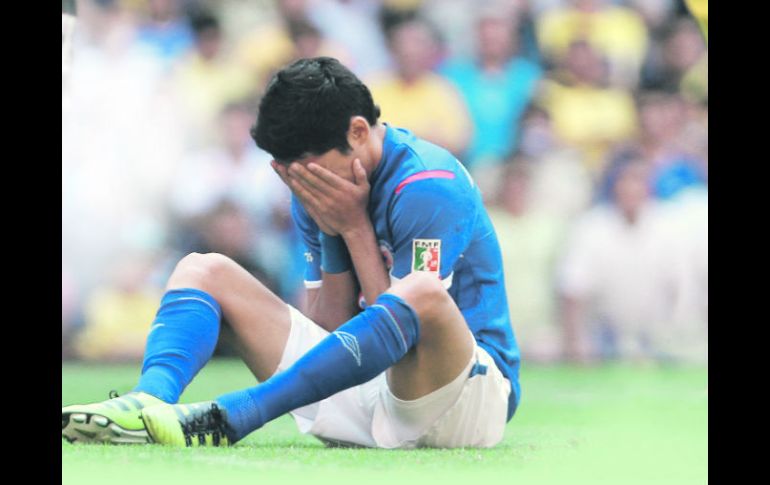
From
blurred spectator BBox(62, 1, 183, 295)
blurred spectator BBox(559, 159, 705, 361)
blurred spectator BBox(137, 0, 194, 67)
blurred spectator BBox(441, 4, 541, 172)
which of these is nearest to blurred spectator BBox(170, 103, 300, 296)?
blurred spectator BBox(62, 1, 183, 295)

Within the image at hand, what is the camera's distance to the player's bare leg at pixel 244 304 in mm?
3963

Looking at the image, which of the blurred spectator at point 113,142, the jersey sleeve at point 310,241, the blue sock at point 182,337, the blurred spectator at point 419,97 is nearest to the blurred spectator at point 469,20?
the blurred spectator at point 419,97

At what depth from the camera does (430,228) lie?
3.73 m

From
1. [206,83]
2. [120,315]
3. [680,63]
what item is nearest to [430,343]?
[120,315]

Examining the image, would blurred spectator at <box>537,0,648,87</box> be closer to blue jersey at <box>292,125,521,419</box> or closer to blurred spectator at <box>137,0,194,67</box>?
blurred spectator at <box>137,0,194,67</box>

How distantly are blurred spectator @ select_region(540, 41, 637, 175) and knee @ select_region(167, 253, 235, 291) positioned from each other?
5186 mm

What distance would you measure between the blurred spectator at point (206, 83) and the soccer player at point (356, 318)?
15.3 ft

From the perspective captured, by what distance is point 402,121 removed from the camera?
26.7ft

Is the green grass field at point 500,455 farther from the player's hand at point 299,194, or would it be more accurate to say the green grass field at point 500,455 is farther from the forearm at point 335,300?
the player's hand at point 299,194

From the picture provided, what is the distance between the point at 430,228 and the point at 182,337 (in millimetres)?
838

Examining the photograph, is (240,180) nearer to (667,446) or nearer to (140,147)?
(140,147)

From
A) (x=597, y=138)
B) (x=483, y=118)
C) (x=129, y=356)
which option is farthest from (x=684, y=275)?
(x=129, y=356)

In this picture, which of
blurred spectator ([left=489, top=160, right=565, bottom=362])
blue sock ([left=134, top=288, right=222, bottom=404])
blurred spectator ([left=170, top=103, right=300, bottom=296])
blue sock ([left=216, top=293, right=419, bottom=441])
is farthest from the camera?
blurred spectator ([left=489, top=160, right=565, bottom=362])

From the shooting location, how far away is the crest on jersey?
372 cm
